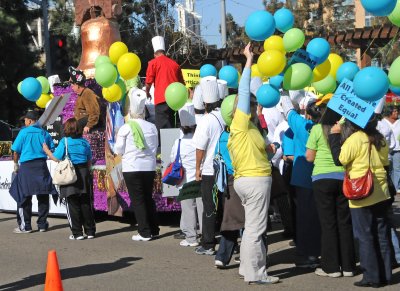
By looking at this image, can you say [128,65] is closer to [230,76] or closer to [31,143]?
[230,76]

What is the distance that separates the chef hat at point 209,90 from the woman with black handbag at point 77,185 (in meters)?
2.45

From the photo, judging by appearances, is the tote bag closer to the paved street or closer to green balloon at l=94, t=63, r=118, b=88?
the paved street

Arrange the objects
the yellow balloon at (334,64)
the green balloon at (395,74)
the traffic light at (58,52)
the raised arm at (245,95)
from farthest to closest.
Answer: the traffic light at (58,52)
the yellow balloon at (334,64)
the raised arm at (245,95)
the green balloon at (395,74)

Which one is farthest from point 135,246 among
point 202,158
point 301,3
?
point 301,3

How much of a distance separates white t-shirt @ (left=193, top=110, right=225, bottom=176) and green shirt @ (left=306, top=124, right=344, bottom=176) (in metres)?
1.49

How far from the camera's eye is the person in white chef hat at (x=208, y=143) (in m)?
8.52

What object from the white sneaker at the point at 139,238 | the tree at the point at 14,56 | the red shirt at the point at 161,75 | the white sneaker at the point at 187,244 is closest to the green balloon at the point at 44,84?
the red shirt at the point at 161,75

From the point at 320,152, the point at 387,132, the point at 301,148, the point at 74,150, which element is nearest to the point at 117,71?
the point at 74,150

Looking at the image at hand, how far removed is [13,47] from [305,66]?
23.8 meters

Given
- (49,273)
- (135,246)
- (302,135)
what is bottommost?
(135,246)

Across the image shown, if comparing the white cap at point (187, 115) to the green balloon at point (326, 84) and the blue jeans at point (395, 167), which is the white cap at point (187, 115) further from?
the blue jeans at point (395, 167)

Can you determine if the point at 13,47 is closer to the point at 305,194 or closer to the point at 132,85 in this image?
the point at 132,85

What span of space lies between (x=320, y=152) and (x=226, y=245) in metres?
1.43

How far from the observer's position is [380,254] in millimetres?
6918
